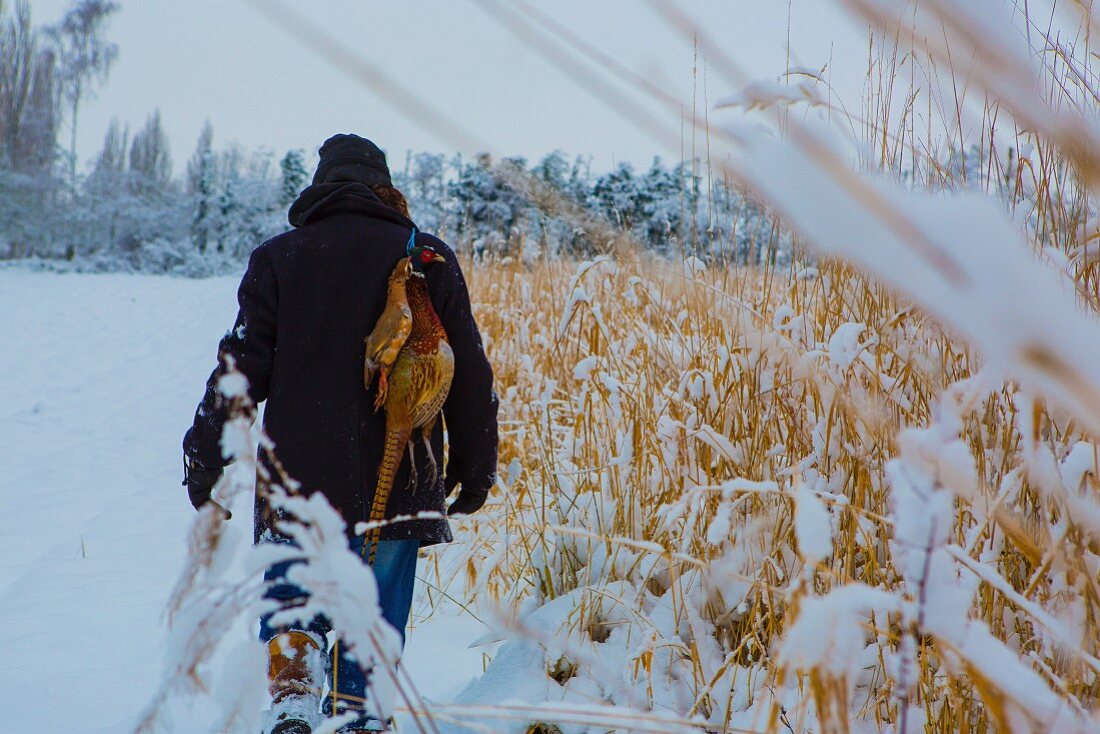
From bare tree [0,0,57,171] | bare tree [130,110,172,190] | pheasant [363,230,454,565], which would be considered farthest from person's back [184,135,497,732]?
bare tree [130,110,172,190]

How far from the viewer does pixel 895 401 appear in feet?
4.81

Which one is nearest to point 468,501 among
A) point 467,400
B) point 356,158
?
point 467,400

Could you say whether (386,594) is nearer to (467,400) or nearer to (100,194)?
(467,400)

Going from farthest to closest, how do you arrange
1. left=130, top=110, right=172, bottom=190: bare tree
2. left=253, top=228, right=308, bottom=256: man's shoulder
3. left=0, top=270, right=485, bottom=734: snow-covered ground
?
left=130, top=110, right=172, bottom=190: bare tree < left=0, top=270, right=485, bottom=734: snow-covered ground < left=253, top=228, right=308, bottom=256: man's shoulder

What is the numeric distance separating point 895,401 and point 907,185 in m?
0.49

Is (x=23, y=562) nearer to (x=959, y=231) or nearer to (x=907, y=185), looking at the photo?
(x=907, y=185)

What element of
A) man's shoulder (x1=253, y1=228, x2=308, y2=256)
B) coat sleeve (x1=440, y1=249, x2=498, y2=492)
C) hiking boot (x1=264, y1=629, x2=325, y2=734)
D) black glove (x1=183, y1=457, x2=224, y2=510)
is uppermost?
man's shoulder (x1=253, y1=228, x2=308, y2=256)

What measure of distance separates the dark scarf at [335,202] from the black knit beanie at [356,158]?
0.07m

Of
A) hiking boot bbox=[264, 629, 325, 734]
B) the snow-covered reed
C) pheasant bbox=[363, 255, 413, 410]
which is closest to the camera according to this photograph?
the snow-covered reed

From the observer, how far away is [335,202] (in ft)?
6.84

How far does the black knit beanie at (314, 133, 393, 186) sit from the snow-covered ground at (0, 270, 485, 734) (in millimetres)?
1017

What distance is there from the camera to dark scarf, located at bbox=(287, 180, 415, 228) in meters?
2.07

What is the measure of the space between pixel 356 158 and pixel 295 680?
139 centimetres

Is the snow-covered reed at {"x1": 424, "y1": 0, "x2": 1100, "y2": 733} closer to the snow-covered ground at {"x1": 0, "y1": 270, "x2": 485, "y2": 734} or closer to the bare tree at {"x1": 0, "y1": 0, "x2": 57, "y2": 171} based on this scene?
the snow-covered ground at {"x1": 0, "y1": 270, "x2": 485, "y2": 734}
